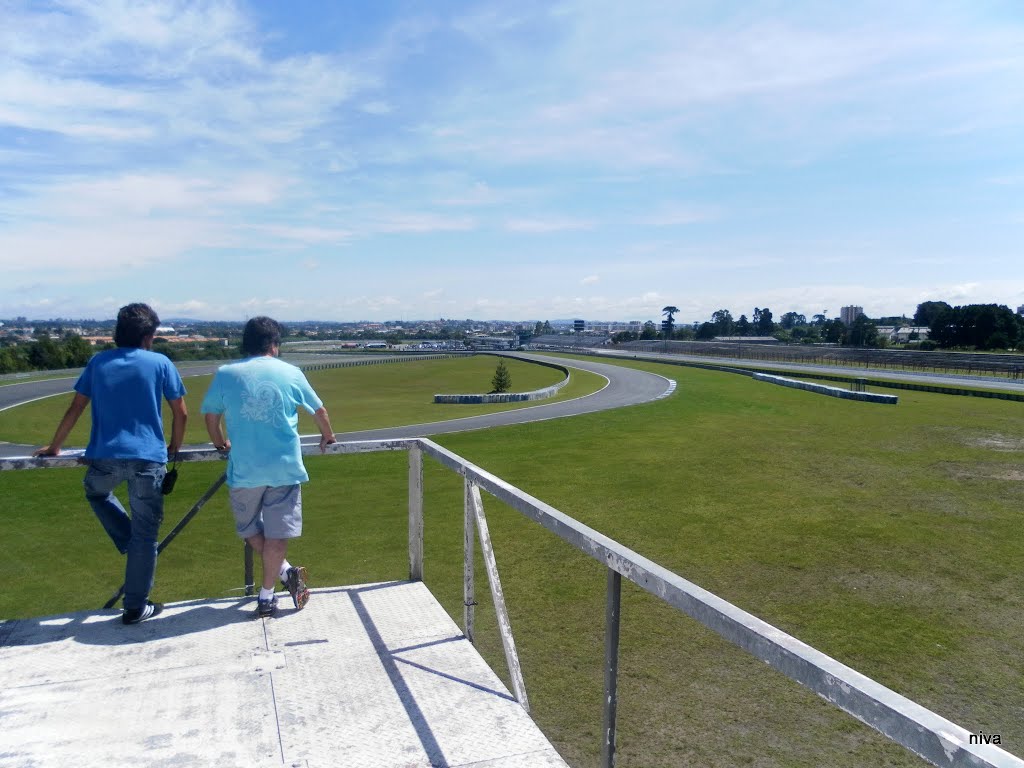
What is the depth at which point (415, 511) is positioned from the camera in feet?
15.9

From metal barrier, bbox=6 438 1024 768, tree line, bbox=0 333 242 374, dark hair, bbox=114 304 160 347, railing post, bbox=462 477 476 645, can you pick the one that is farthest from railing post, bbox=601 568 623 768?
tree line, bbox=0 333 242 374

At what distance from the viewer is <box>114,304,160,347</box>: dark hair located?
4.01 metres

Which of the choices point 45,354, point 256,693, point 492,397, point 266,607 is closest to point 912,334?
point 492,397

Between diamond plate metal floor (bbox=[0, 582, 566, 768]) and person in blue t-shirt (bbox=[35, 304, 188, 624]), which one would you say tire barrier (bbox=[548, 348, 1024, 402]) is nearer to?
diamond plate metal floor (bbox=[0, 582, 566, 768])

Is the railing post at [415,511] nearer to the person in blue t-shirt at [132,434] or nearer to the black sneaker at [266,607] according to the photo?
the black sneaker at [266,607]

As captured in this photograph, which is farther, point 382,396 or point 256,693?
point 382,396

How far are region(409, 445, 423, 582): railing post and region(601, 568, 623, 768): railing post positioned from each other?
2469 millimetres

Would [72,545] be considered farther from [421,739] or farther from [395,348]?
[395,348]

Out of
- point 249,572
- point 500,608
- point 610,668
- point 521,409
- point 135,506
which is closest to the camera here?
point 610,668

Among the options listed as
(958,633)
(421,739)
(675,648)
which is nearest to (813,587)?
(958,633)

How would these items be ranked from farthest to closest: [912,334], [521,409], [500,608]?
1. [912,334]
2. [521,409]
3. [500,608]

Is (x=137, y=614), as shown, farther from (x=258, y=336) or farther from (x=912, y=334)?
(x=912, y=334)

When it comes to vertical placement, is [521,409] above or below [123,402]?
below

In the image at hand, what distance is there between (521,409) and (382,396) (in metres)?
20.6
